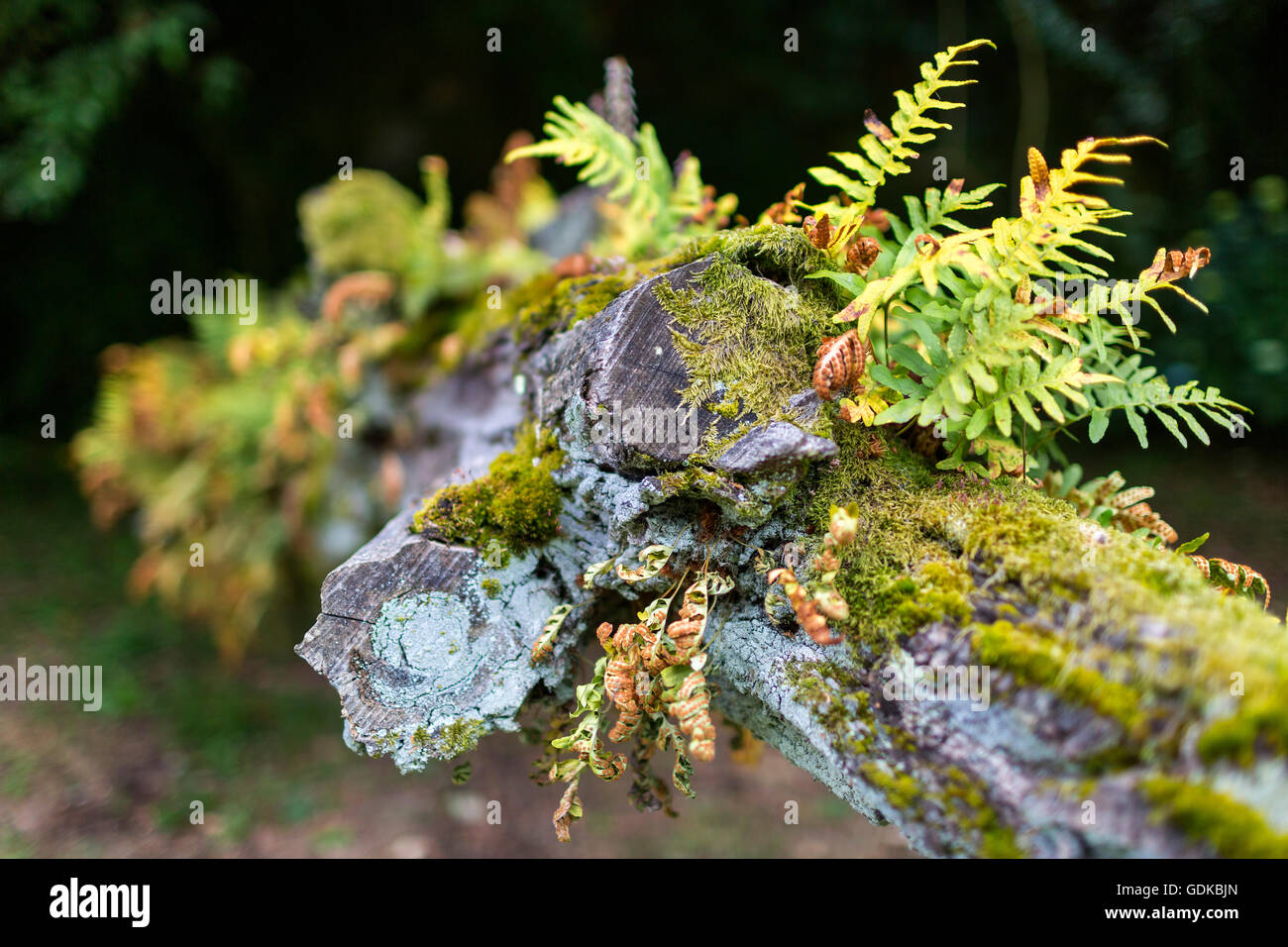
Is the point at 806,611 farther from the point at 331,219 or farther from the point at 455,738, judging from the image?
the point at 331,219

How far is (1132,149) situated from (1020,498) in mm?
5051

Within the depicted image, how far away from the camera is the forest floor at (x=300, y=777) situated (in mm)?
4211

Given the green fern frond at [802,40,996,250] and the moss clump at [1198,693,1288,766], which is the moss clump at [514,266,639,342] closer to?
the green fern frond at [802,40,996,250]

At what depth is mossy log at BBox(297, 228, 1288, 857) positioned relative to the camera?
1253 millimetres

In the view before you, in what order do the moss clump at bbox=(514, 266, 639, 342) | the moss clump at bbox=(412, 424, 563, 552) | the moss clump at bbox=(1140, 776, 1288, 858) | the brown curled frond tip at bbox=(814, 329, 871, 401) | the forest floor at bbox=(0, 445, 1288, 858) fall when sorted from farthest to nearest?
the forest floor at bbox=(0, 445, 1288, 858)
the moss clump at bbox=(514, 266, 639, 342)
the moss clump at bbox=(412, 424, 563, 552)
the brown curled frond tip at bbox=(814, 329, 871, 401)
the moss clump at bbox=(1140, 776, 1288, 858)

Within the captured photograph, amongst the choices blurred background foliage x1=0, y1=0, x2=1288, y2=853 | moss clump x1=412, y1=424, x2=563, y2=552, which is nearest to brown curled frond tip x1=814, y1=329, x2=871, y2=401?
moss clump x1=412, y1=424, x2=563, y2=552

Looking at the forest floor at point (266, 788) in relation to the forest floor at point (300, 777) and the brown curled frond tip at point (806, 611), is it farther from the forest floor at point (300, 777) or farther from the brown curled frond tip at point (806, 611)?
the brown curled frond tip at point (806, 611)

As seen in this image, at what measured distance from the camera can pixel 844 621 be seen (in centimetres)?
166

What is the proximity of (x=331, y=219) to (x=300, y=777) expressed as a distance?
3.55 m

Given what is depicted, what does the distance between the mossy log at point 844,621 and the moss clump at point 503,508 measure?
4 cm

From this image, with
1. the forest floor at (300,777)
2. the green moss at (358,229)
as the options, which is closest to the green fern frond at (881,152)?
the green moss at (358,229)

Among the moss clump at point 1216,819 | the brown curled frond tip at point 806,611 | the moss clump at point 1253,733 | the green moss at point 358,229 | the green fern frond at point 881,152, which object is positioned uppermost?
the green moss at point 358,229

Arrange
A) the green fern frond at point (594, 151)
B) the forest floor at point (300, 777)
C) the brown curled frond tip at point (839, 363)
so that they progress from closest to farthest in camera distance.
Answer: the brown curled frond tip at point (839, 363), the green fern frond at point (594, 151), the forest floor at point (300, 777)
